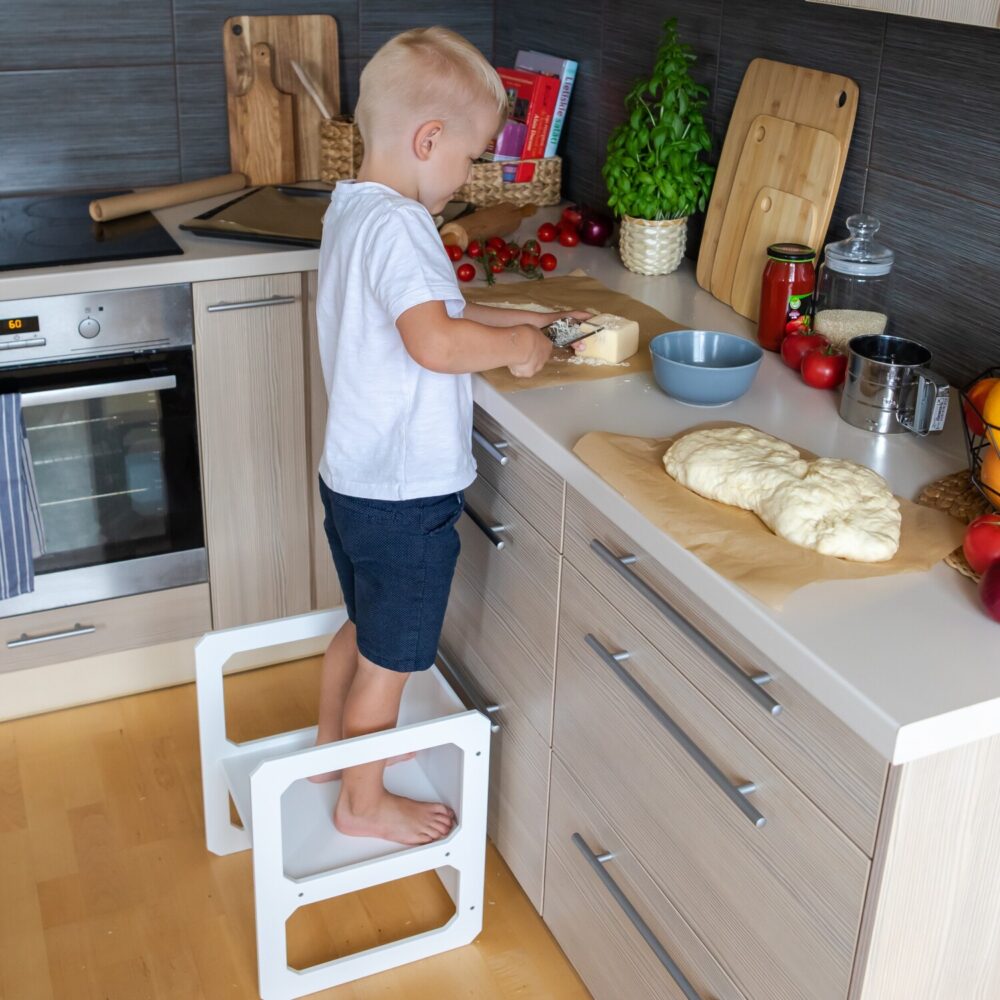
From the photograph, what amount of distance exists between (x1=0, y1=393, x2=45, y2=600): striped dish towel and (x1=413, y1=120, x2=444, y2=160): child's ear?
97cm

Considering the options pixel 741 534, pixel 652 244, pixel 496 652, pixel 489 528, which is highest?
pixel 652 244

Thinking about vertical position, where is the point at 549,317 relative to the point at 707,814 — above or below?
above

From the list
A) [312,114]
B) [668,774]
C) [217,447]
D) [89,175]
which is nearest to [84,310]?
[217,447]

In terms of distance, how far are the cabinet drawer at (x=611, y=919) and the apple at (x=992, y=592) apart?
54 centimetres

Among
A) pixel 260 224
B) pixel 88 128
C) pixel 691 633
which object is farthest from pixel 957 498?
pixel 88 128

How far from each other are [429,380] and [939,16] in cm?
77

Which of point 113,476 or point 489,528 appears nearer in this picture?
point 489,528

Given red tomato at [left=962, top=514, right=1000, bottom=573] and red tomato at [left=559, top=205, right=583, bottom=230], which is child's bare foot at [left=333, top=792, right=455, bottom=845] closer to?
red tomato at [left=962, top=514, right=1000, bottom=573]

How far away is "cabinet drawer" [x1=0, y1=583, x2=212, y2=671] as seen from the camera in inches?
95.3

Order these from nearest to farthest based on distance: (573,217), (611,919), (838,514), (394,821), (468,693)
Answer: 1. (838,514)
2. (611,919)
3. (394,821)
4. (468,693)
5. (573,217)

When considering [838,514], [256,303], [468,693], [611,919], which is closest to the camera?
[838,514]

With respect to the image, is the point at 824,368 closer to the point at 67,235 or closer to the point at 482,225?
the point at 482,225

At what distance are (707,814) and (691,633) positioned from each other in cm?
22

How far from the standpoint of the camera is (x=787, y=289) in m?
1.88
